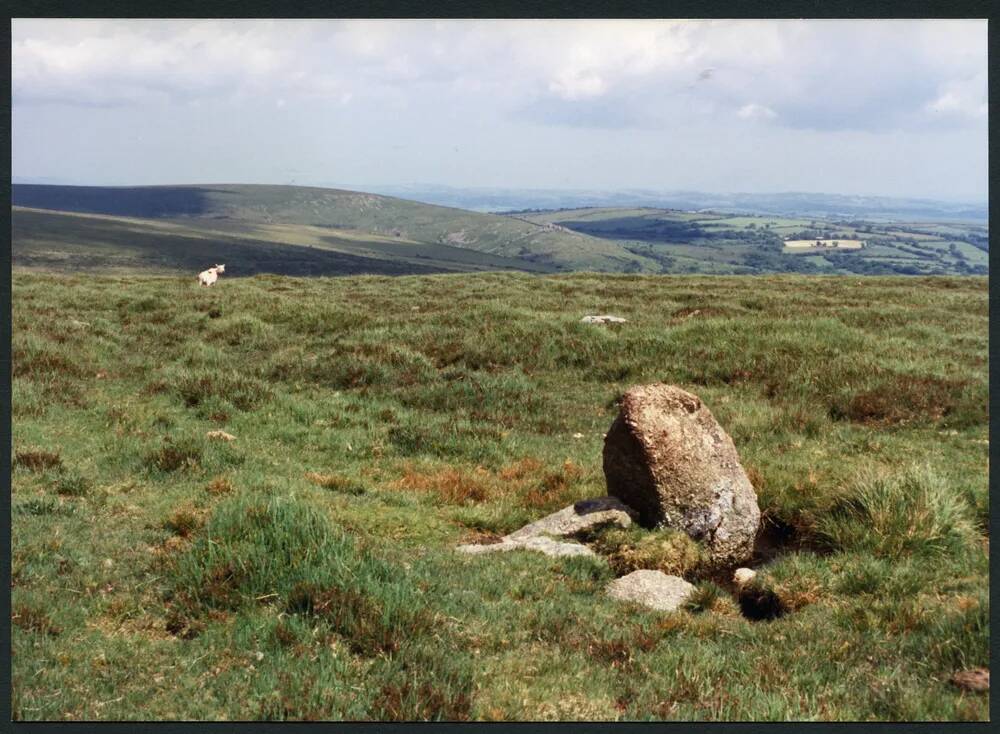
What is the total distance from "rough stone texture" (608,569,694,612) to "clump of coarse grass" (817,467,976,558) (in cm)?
220

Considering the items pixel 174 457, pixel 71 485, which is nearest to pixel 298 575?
pixel 71 485

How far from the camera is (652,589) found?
7273mm

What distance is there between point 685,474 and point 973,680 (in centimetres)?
453

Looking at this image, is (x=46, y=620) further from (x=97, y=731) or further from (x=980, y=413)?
(x=980, y=413)

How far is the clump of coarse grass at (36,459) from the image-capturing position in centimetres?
1038

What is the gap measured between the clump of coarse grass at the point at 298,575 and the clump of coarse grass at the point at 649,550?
301 centimetres

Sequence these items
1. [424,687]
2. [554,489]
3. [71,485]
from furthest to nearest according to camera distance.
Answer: [554,489]
[71,485]
[424,687]

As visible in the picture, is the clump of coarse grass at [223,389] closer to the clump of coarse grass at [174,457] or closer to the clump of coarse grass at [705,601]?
the clump of coarse grass at [174,457]

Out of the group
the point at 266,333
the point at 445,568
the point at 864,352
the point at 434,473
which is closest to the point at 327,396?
the point at 434,473

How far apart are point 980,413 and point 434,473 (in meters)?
10.9

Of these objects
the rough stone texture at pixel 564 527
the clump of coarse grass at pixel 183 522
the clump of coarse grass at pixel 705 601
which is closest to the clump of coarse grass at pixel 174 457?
the clump of coarse grass at pixel 183 522

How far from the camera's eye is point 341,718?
4.46 meters

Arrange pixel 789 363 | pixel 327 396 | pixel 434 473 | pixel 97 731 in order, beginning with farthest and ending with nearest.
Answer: pixel 789 363
pixel 327 396
pixel 434 473
pixel 97 731

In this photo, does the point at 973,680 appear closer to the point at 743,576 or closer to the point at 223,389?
the point at 743,576
